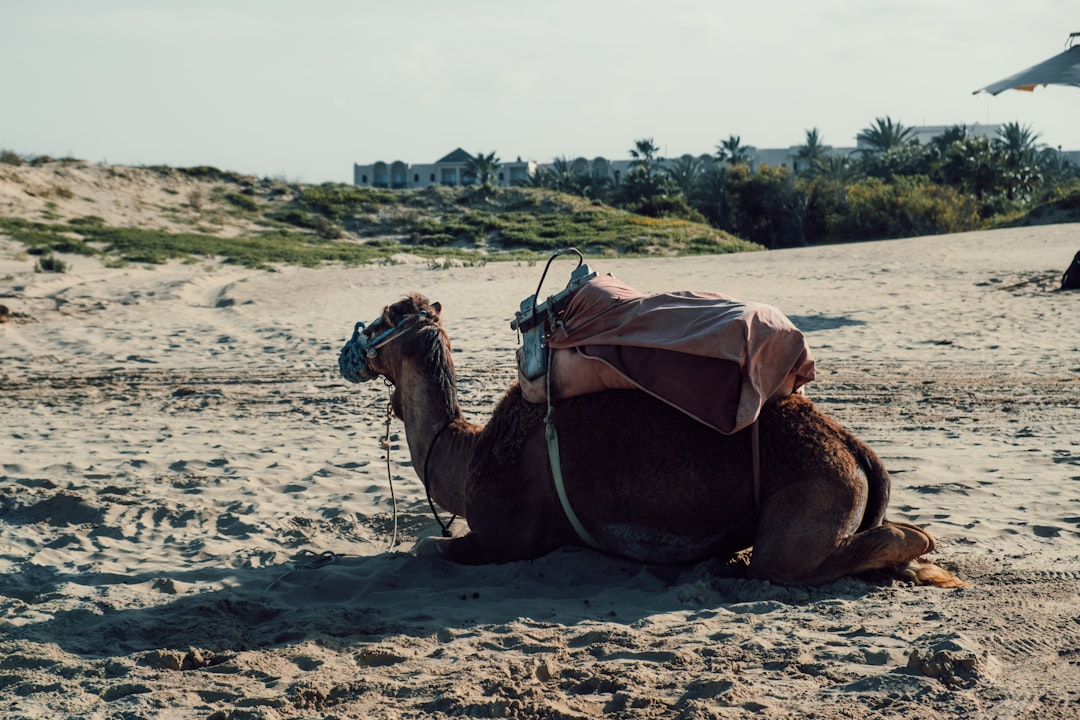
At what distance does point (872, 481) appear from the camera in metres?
4.92

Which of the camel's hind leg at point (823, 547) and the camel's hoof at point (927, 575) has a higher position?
the camel's hind leg at point (823, 547)

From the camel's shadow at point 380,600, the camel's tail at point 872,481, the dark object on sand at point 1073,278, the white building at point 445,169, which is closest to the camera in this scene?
the camel's shadow at point 380,600

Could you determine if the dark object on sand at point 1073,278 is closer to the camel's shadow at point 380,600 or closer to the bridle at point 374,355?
the camel's shadow at point 380,600

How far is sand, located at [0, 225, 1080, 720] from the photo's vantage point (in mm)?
3953

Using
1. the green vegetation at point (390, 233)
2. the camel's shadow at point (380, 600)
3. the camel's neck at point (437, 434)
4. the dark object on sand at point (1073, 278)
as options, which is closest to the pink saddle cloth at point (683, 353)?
the camel's neck at point (437, 434)

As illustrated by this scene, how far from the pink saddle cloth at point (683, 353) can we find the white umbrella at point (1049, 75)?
609 inches

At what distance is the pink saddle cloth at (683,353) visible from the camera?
475cm

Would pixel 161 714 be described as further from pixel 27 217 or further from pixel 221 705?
pixel 27 217

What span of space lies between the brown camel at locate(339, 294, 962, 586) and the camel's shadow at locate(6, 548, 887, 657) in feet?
0.35

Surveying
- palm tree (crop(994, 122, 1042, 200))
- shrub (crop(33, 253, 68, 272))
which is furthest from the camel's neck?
palm tree (crop(994, 122, 1042, 200))

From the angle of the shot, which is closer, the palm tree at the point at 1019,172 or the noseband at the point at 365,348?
the noseband at the point at 365,348

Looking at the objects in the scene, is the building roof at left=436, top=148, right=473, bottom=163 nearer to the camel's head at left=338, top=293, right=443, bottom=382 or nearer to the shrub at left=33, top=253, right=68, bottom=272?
the shrub at left=33, top=253, right=68, bottom=272

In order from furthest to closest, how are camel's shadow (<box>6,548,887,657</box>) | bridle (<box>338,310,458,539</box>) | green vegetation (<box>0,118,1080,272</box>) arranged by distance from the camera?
green vegetation (<box>0,118,1080,272</box>) → bridle (<box>338,310,458,539</box>) → camel's shadow (<box>6,548,887,657</box>)

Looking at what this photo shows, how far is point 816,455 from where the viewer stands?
4785 mm
